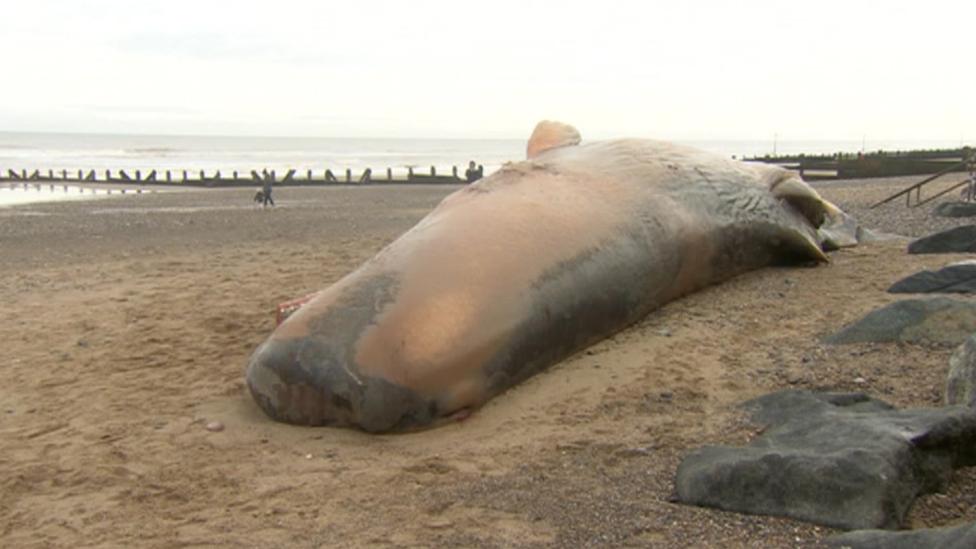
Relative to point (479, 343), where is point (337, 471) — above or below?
below

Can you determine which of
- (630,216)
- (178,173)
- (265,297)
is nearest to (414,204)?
(265,297)

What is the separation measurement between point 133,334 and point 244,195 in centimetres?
2591

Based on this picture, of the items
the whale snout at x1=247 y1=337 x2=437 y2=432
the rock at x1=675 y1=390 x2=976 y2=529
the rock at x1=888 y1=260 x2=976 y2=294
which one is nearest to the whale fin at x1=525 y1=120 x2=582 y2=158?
the rock at x1=888 y1=260 x2=976 y2=294

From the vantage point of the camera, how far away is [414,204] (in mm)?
26766

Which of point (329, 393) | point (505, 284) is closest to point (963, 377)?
point (505, 284)

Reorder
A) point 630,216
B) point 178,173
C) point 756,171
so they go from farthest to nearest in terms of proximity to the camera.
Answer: point 178,173 → point 756,171 → point 630,216

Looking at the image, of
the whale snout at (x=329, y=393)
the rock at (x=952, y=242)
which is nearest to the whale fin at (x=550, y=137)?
the rock at (x=952, y=242)

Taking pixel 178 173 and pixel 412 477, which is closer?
pixel 412 477

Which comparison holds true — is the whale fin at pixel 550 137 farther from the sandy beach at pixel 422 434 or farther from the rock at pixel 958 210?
the rock at pixel 958 210

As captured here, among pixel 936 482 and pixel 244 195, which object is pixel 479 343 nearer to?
pixel 936 482

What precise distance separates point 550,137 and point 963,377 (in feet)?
15.9

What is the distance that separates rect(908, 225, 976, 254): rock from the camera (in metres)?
8.44

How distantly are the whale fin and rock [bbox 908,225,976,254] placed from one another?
3.48 meters

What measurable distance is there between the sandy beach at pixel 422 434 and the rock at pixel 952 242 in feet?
1.25
